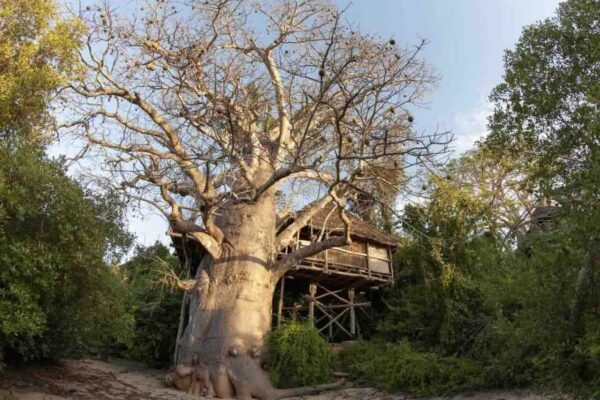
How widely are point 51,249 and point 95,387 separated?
14.7 ft

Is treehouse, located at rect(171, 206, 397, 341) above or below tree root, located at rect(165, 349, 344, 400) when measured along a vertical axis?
above

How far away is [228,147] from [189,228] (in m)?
2.01

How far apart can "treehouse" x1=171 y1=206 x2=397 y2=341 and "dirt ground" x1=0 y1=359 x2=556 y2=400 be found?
384 cm

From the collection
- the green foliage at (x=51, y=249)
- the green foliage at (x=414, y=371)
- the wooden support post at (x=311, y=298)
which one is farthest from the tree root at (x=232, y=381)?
the wooden support post at (x=311, y=298)

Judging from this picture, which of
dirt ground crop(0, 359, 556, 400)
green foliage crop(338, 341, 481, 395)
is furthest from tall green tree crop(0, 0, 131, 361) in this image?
green foliage crop(338, 341, 481, 395)

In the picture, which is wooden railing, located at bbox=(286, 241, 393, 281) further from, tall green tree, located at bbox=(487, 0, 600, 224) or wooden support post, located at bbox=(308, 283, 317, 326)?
tall green tree, located at bbox=(487, 0, 600, 224)

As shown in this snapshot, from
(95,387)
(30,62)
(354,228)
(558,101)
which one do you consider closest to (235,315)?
(95,387)

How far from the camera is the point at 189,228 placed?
39.3 ft

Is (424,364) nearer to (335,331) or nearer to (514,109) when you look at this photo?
(514,109)

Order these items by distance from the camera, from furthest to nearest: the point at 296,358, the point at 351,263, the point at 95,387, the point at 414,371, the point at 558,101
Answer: the point at 351,263 → the point at 296,358 → the point at 95,387 → the point at 414,371 → the point at 558,101

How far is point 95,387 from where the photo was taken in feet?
36.1

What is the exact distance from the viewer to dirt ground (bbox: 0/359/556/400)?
9281 mm

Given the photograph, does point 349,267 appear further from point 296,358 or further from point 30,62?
point 30,62

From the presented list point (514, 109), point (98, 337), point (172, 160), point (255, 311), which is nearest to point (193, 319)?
point (255, 311)
